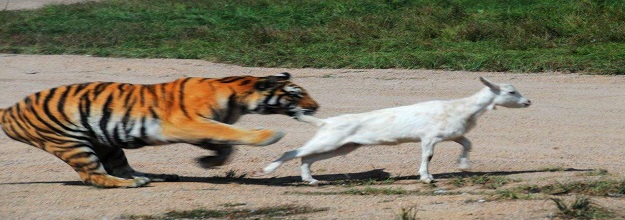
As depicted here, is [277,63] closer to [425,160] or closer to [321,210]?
[425,160]

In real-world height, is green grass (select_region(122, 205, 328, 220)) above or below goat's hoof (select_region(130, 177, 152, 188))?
above

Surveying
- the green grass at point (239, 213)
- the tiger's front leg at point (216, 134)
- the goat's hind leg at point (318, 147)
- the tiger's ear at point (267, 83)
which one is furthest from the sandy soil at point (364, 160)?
the tiger's ear at point (267, 83)

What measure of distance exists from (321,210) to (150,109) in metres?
1.94

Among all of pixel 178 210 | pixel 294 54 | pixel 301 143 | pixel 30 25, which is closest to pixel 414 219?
pixel 178 210

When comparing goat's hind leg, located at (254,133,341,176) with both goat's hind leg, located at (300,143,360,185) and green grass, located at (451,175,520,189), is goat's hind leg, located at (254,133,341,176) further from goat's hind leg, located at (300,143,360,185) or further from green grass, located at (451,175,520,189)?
green grass, located at (451,175,520,189)

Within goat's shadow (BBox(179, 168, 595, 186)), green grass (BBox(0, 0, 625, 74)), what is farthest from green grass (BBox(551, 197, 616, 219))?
green grass (BBox(0, 0, 625, 74))

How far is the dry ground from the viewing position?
7492 millimetres

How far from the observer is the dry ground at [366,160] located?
7.49 m

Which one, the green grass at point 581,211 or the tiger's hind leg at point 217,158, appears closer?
the green grass at point 581,211

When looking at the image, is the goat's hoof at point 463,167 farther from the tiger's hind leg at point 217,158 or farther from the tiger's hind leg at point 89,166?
the tiger's hind leg at point 89,166

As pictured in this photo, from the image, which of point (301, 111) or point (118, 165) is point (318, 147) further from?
point (118, 165)

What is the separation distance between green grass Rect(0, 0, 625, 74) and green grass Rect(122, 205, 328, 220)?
241 inches

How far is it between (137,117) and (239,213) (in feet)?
5.48

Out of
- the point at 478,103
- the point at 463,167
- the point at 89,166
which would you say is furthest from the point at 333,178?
the point at 89,166
